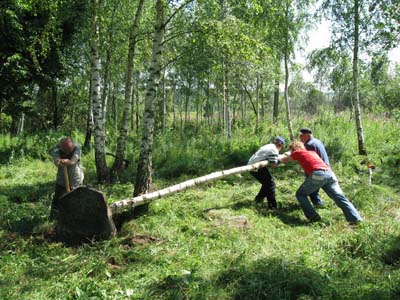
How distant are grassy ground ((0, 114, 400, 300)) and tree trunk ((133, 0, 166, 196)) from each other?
61cm

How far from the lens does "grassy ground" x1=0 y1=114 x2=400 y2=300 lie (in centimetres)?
390

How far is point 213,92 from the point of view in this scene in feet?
96.4

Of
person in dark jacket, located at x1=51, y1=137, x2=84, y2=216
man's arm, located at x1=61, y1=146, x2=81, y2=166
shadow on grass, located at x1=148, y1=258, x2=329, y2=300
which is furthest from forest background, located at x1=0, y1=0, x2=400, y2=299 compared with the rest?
man's arm, located at x1=61, y1=146, x2=81, y2=166

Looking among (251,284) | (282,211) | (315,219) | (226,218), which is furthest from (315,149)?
(251,284)

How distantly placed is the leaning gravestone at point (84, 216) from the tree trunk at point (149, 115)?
1232 millimetres

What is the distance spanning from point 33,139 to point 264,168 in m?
10.6

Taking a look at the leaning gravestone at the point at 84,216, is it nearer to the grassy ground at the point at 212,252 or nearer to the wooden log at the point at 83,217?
the wooden log at the point at 83,217

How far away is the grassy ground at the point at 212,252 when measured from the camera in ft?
12.8

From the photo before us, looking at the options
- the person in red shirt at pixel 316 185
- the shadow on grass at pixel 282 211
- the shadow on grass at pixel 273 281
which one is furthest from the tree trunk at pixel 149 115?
the shadow on grass at pixel 273 281

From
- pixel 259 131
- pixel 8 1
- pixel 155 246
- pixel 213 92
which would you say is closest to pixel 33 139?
pixel 8 1

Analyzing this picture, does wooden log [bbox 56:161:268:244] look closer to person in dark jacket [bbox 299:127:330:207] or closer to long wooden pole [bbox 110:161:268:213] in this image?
long wooden pole [bbox 110:161:268:213]

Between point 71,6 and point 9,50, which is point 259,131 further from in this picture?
point 9,50

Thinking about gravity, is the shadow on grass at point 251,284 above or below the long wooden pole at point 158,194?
below

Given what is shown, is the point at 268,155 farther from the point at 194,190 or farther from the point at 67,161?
the point at 67,161
